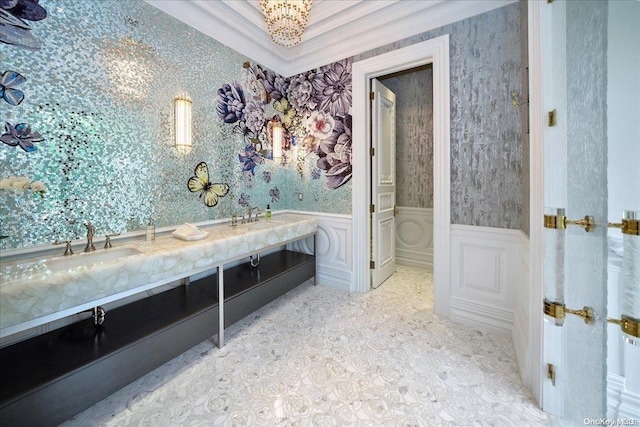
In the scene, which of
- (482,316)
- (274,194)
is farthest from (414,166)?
(482,316)

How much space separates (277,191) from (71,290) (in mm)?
2239

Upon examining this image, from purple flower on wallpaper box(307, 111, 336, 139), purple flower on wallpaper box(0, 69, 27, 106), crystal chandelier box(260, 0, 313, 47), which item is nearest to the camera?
purple flower on wallpaper box(0, 69, 27, 106)

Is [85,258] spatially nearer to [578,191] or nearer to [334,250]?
[334,250]

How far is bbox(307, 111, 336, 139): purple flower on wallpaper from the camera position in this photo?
2961 mm

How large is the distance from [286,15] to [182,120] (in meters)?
1.19

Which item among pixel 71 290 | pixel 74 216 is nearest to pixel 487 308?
pixel 71 290

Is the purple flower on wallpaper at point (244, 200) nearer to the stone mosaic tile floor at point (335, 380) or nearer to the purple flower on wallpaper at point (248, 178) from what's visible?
the purple flower on wallpaper at point (248, 178)

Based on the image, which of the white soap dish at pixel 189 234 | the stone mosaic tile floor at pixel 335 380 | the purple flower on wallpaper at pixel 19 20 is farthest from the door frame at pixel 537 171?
the purple flower on wallpaper at pixel 19 20

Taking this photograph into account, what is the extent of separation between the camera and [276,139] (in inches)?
121

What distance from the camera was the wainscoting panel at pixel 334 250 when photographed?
2943mm

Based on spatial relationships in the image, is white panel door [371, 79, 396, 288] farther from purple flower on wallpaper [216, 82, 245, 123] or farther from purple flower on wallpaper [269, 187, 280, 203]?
purple flower on wallpaper [216, 82, 245, 123]

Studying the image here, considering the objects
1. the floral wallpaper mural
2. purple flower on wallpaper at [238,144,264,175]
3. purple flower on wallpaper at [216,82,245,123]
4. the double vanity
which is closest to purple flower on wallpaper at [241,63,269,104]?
the floral wallpaper mural

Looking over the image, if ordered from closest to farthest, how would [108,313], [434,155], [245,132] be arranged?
[108,313] < [434,155] < [245,132]

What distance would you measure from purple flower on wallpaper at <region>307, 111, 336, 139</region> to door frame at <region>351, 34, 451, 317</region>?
330mm
